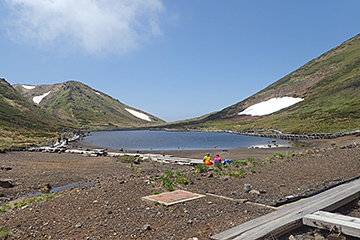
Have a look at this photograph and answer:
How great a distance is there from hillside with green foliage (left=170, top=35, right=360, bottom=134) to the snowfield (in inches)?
189

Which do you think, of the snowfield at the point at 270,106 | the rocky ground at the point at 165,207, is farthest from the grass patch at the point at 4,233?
the snowfield at the point at 270,106

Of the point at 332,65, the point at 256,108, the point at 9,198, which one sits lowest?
the point at 9,198

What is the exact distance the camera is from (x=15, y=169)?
75.6ft

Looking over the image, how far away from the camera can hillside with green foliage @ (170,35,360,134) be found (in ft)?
227

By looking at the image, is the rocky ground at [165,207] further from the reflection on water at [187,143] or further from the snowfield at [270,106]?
the snowfield at [270,106]

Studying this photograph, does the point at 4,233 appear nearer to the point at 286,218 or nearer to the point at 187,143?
the point at 286,218

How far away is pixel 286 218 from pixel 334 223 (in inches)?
44.1

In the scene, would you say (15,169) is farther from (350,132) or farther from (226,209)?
(350,132)

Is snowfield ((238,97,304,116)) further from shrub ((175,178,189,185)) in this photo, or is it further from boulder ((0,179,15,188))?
boulder ((0,179,15,188))

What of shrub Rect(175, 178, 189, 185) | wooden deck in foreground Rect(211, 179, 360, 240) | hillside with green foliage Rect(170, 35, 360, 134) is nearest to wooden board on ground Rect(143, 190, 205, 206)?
shrub Rect(175, 178, 189, 185)

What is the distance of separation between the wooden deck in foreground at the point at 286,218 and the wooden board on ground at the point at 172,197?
412 cm

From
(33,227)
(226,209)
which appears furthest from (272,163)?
(33,227)

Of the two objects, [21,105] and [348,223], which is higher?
[21,105]

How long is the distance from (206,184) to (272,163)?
8484 mm
